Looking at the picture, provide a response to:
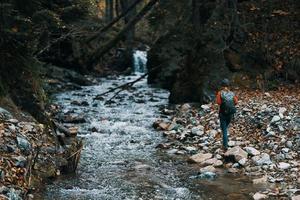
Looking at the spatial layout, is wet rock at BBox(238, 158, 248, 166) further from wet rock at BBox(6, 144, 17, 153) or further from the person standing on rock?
wet rock at BBox(6, 144, 17, 153)

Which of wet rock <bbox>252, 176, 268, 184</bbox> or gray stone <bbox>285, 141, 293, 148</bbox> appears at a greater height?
gray stone <bbox>285, 141, 293, 148</bbox>

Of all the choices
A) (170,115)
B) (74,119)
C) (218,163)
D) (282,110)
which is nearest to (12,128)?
(218,163)

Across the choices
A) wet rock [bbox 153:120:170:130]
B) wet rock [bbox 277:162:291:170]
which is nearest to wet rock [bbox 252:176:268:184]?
wet rock [bbox 277:162:291:170]

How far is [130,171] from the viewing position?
1132cm

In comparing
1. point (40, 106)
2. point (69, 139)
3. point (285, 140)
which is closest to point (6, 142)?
point (40, 106)

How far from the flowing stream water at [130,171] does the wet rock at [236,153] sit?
0.93m

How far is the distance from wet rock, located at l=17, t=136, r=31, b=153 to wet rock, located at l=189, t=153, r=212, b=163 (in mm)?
4362

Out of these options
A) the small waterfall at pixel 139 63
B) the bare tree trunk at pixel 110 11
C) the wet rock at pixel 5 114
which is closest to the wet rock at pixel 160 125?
the wet rock at pixel 5 114

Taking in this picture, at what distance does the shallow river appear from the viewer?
9602 millimetres

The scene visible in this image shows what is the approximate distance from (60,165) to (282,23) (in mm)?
12913

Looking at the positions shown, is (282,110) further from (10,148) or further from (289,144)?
(10,148)

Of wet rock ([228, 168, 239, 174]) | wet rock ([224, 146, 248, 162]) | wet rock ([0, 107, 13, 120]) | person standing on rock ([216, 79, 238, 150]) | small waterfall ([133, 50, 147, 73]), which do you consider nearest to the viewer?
wet rock ([0, 107, 13, 120])

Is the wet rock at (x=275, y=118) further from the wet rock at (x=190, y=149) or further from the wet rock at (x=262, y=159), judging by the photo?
the wet rock at (x=190, y=149)

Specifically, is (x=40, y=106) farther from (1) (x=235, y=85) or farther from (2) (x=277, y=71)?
(2) (x=277, y=71)
